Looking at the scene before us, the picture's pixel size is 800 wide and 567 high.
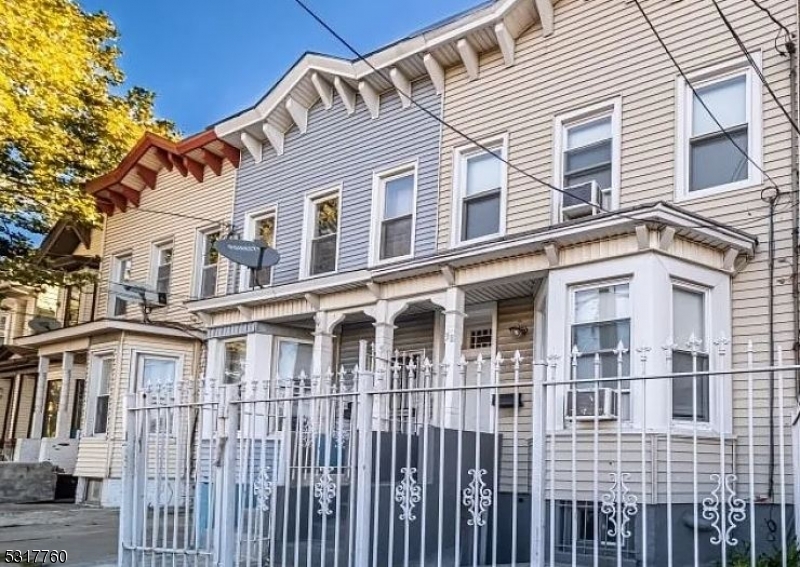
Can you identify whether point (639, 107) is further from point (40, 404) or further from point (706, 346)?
point (40, 404)

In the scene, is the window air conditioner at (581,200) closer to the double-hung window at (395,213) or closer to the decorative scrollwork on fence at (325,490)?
the double-hung window at (395,213)

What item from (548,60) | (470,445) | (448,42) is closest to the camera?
(470,445)

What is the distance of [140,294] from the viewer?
17.1 meters

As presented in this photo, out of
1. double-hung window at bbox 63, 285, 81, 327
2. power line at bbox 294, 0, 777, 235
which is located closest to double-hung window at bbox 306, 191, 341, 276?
power line at bbox 294, 0, 777, 235

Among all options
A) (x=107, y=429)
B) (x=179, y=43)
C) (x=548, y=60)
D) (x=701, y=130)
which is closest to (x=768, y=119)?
(x=701, y=130)

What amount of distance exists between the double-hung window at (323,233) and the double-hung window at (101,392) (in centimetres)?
542

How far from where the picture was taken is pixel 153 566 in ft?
23.8

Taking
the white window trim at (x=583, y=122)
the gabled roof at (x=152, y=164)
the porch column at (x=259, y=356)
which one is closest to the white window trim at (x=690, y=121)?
the white window trim at (x=583, y=122)

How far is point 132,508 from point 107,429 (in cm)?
960

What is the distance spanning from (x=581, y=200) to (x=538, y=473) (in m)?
6.09

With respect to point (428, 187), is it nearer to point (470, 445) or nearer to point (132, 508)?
point (470, 445)

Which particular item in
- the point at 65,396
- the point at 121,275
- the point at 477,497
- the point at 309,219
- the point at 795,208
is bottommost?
the point at 477,497

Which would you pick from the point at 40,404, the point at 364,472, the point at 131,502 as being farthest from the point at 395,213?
the point at 40,404

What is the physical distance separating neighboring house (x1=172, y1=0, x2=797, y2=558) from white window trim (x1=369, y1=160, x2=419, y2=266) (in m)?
0.04
